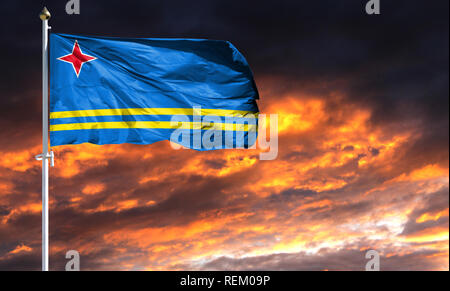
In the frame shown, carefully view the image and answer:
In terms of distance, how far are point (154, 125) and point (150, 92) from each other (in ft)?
4.00

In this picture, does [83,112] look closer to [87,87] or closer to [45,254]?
[87,87]

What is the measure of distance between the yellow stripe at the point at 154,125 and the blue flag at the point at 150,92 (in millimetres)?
29

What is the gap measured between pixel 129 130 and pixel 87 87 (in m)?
1.91

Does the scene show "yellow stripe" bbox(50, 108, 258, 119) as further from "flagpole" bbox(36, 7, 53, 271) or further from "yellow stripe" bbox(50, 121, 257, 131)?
"flagpole" bbox(36, 7, 53, 271)

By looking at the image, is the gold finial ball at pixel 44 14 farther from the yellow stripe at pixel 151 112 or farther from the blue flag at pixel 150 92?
the yellow stripe at pixel 151 112

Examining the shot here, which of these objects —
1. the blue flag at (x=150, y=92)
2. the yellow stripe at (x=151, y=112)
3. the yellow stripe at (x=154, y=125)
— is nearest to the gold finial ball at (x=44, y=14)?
the blue flag at (x=150, y=92)

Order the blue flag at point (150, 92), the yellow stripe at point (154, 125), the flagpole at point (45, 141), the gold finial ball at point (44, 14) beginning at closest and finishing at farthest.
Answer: the flagpole at point (45, 141) → the gold finial ball at point (44, 14) → the yellow stripe at point (154, 125) → the blue flag at point (150, 92)

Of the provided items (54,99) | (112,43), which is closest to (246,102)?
(112,43)

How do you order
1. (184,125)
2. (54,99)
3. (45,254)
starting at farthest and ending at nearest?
1. (184,125)
2. (54,99)
3. (45,254)

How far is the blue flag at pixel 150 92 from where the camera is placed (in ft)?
49.4

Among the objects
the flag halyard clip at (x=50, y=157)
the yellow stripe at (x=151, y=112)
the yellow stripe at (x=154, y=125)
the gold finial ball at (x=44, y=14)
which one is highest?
the gold finial ball at (x=44, y=14)

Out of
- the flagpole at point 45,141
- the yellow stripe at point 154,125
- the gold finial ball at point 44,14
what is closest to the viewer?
the flagpole at point 45,141

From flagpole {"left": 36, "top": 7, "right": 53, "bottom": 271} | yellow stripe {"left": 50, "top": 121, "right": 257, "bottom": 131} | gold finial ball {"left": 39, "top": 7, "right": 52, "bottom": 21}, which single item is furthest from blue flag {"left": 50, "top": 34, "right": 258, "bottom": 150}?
gold finial ball {"left": 39, "top": 7, "right": 52, "bottom": 21}

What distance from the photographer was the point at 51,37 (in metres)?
15.3
